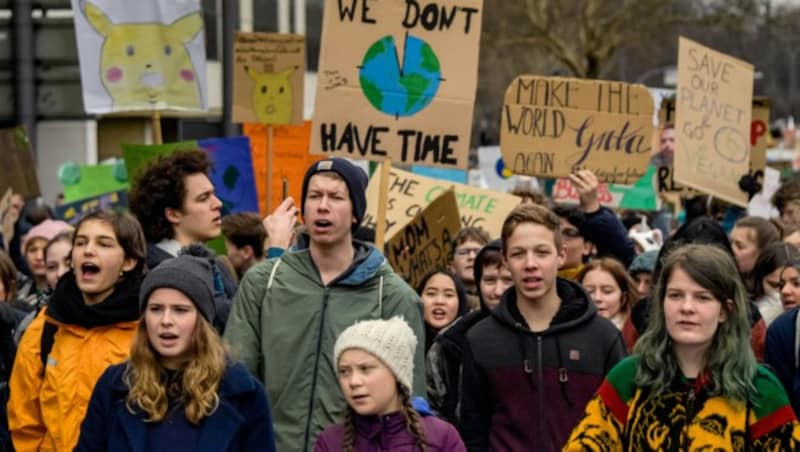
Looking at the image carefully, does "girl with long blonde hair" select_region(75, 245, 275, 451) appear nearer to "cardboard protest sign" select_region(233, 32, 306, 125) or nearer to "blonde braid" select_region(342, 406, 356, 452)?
"blonde braid" select_region(342, 406, 356, 452)

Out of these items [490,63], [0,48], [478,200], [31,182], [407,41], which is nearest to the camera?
[407,41]

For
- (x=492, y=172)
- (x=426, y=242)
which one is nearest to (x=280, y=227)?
(x=426, y=242)

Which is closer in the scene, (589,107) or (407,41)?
(407,41)

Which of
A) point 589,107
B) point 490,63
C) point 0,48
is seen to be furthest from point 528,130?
point 490,63

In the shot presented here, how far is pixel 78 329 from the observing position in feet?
20.0

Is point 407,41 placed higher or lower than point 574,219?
higher

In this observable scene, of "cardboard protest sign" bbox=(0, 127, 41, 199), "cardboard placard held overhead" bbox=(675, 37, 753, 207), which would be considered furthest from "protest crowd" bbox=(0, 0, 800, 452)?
"cardboard protest sign" bbox=(0, 127, 41, 199)

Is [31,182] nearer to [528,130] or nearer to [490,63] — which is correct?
[528,130]

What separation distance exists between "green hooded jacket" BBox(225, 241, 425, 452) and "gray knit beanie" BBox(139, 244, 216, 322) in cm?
46

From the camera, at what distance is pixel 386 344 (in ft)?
17.7

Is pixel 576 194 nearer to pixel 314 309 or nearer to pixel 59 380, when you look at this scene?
pixel 314 309

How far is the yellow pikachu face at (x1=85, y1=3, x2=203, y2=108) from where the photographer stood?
33.6 feet

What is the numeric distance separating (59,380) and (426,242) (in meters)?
3.92

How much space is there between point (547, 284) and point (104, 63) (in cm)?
464
